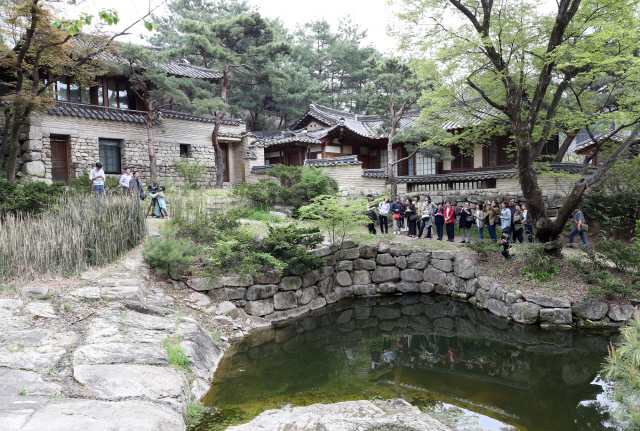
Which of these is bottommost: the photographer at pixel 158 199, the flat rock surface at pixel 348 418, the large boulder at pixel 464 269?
the flat rock surface at pixel 348 418

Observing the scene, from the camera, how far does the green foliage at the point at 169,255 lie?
25.8 ft

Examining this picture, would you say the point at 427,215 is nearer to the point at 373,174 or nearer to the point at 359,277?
the point at 359,277

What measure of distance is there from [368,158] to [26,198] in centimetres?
1699

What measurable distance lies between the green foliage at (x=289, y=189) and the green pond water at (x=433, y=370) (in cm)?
550

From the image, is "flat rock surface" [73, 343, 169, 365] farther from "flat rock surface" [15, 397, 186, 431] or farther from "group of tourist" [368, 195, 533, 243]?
"group of tourist" [368, 195, 533, 243]

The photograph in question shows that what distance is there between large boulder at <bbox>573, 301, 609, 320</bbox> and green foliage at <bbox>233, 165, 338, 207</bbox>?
803cm

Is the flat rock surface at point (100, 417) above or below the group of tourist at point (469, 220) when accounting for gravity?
below

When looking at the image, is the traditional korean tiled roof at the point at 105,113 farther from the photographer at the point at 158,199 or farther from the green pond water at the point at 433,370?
the green pond water at the point at 433,370

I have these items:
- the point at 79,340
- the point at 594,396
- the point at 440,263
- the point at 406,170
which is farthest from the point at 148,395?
the point at 406,170

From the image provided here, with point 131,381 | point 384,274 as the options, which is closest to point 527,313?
point 384,274

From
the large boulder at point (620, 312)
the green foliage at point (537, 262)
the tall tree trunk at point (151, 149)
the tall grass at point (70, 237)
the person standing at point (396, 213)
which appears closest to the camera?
the tall grass at point (70, 237)

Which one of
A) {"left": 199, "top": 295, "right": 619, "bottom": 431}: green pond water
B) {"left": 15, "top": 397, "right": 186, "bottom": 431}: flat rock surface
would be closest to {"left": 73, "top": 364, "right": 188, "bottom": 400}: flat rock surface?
A: {"left": 15, "top": 397, "right": 186, "bottom": 431}: flat rock surface

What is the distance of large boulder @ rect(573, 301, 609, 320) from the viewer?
833cm

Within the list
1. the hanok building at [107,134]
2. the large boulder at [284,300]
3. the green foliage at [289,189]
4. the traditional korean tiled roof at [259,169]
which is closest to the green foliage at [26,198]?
the green foliage at [289,189]
